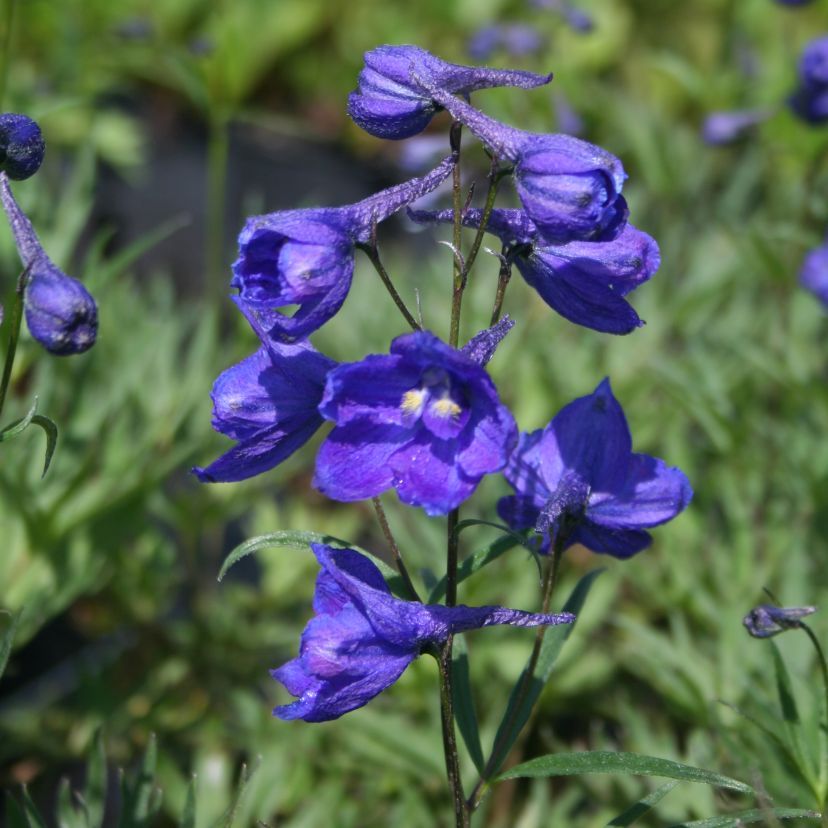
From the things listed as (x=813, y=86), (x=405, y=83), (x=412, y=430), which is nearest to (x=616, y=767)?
(x=412, y=430)

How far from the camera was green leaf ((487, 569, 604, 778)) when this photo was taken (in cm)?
140

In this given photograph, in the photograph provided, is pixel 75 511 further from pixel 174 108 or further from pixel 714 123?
pixel 174 108

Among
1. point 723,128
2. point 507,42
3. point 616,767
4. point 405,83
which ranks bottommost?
point 723,128

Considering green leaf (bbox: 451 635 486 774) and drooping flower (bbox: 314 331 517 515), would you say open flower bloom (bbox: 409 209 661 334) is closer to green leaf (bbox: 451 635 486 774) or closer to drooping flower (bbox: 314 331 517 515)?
drooping flower (bbox: 314 331 517 515)

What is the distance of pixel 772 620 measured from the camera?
1.46 m

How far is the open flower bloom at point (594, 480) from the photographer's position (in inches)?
53.0

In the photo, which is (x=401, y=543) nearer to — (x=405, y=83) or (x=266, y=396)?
(x=266, y=396)

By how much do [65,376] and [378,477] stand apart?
170cm

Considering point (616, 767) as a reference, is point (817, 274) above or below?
below

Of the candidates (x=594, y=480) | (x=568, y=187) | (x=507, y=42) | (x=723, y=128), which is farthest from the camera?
(x=507, y=42)

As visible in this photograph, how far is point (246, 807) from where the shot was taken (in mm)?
2180

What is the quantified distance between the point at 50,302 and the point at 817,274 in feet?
6.59

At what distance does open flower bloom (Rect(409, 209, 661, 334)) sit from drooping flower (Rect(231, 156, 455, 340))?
0.11m

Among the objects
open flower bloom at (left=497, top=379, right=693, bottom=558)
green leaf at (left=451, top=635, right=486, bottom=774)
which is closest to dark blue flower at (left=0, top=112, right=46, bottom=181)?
open flower bloom at (left=497, top=379, right=693, bottom=558)
